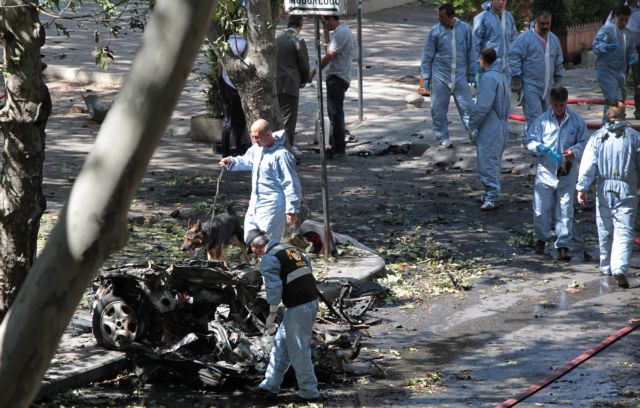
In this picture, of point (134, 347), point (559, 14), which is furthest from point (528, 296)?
point (559, 14)

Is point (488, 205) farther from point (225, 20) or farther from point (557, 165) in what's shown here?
point (225, 20)

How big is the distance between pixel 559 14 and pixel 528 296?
45.4 feet

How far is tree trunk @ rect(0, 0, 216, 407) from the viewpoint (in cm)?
367

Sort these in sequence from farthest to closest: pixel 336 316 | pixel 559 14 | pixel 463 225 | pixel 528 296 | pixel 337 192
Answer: pixel 559 14 < pixel 337 192 < pixel 463 225 < pixel 528 296 < pixel 336 316

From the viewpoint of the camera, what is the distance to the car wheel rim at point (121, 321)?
917cm

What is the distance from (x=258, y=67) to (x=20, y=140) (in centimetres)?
447

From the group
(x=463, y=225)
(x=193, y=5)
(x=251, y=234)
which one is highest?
(x=193, y=5)

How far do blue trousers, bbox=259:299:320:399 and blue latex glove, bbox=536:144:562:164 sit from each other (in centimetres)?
483

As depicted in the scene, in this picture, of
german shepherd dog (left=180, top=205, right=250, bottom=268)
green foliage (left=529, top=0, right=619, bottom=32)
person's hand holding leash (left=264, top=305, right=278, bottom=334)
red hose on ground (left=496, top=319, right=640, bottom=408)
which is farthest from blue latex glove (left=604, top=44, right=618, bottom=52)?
person's hand holding leash (left=264, top=305, right=278, bottom=334)

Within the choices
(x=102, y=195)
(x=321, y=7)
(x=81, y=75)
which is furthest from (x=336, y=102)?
(x=102, y=195)

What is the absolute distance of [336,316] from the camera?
1058cm

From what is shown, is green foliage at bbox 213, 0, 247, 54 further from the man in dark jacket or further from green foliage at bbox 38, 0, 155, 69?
the man in dark jacket

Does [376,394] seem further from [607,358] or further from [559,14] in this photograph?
[559,14]

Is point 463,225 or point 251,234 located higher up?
point 251,234
